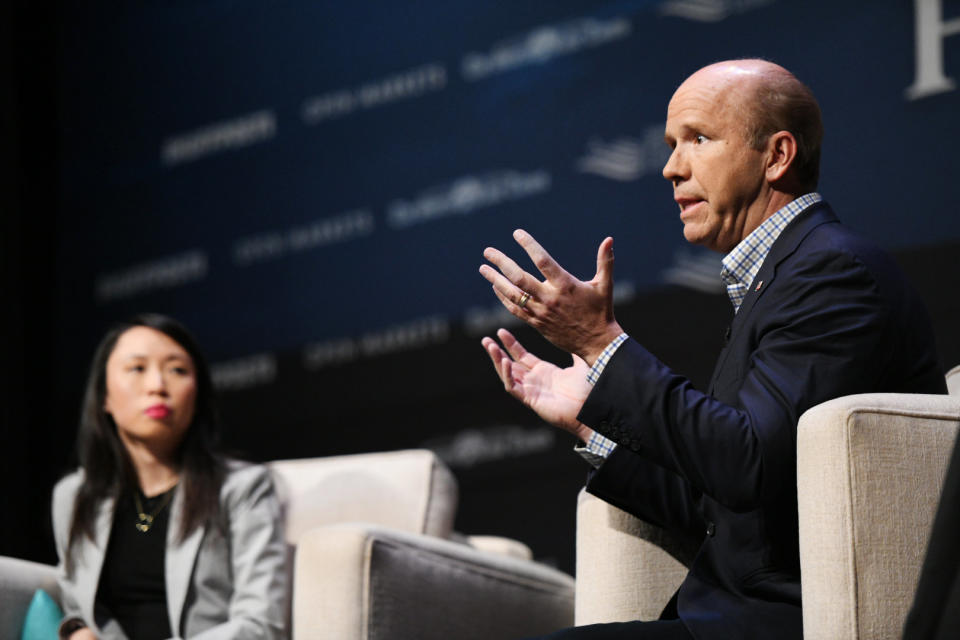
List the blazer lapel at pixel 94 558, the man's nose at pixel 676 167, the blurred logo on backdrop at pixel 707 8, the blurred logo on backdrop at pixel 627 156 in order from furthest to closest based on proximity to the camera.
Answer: the blurred logo on backdrop at pixel 627 156
the blurred logo on backdrop at pixel 707 8
the blazer lapel at pixel 94 558
the man's nose at pixel 676 167

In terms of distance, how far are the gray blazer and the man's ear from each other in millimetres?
1310

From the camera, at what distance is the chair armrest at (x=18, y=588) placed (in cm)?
243

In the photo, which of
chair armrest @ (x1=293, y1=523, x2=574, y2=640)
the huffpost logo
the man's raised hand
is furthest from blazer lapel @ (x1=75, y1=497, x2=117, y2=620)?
the huffpost logo

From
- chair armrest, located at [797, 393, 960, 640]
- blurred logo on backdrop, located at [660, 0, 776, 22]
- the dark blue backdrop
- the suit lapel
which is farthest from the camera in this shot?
blurred logo on backdrop, located at [660, 0, 776, 22]

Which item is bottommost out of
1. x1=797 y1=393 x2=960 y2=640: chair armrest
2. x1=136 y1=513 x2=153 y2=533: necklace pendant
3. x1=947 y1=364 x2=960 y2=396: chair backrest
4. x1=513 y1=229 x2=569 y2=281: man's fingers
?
x1=136 y1=513 x2=153 y2=533: necklace pendant

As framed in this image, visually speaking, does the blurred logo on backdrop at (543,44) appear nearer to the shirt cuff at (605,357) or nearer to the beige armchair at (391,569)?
the beige armchair at (391,569)

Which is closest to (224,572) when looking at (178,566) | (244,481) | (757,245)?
(178,566)

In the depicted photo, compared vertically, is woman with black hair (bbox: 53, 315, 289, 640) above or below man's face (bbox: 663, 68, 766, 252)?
below

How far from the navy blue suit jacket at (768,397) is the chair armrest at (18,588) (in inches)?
57.8

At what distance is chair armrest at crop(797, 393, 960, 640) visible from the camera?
4.42 feet

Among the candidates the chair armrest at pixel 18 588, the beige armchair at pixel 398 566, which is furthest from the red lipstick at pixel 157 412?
the chair armrest at pixel 18 588

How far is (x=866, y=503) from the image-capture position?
1369 millimetres

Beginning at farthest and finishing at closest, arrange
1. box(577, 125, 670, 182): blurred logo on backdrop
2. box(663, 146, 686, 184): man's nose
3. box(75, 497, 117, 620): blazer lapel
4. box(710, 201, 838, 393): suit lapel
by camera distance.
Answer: box(577, 125, 670, 182): blurred logo on backdrop
box(75, 497, 117, 620): blazer lapel
box(663, 146, 686, 184): man's nose
box(710, 201, 838, 393): suit lapel

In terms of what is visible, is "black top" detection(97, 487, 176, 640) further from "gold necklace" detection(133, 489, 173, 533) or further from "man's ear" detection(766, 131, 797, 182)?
"man's ear" detection(766, 131, 797, 182)
